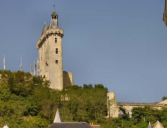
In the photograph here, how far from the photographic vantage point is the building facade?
223ft

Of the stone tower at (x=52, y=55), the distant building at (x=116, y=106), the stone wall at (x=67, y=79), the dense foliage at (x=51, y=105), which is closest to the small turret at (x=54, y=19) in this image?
the stone tower at (x=52, y=55)

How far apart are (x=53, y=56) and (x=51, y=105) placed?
42.8ft

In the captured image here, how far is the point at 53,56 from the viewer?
69312mm

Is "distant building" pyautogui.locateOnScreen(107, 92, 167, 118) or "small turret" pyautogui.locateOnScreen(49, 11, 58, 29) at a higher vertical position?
"small turret" pyautogui.locateOnScreen(49, 11, 58, 29)

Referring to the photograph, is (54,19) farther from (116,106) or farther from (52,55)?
(116,106)

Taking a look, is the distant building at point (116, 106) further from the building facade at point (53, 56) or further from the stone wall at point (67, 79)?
the stone wall at point (67, 79)

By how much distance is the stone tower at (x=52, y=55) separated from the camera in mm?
68062

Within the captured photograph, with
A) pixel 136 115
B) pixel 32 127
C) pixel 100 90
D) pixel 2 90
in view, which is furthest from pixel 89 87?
pixel 32 127

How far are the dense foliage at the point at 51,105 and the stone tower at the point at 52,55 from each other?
2.82 meters

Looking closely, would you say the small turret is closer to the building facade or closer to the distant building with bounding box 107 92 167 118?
the building facade

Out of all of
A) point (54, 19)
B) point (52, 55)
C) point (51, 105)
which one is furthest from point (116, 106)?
point (54, 19)

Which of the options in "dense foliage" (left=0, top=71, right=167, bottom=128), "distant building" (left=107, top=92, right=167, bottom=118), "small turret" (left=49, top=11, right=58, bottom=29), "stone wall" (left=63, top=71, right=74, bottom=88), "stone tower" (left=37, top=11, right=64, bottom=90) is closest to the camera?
"dense foliage" (left=0, top=71, right=167, bottom=128)

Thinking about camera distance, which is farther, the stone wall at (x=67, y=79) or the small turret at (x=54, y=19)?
the small turret at (x=54, y=19)

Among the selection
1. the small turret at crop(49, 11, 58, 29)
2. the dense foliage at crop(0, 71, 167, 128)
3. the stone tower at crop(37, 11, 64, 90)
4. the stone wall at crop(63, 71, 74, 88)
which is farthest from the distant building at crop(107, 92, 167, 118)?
the small turret at crop(49, 11, 58, 29)
